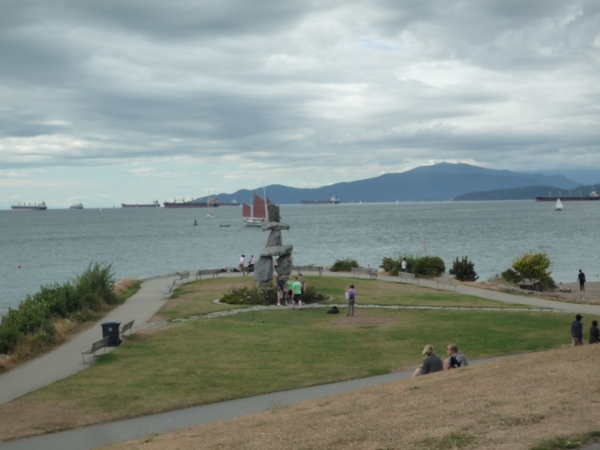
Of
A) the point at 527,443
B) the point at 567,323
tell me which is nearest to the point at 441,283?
the point at 567,323

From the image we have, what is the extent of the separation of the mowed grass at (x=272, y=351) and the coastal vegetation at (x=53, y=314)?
2.72 metres

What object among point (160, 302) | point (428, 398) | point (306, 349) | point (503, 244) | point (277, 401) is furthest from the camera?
point (503, 244)

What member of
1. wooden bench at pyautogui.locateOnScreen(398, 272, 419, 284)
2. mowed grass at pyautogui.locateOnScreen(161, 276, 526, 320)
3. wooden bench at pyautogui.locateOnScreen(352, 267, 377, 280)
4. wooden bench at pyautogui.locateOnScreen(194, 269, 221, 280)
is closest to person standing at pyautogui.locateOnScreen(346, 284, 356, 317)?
mowed grass at pyautogui.locateOnScreen(161, 276, 526, 320)

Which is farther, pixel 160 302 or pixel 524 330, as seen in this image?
pixel 160 302

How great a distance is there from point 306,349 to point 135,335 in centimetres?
584

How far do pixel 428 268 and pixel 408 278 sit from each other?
2313mm

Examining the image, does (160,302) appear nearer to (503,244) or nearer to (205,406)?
(205,406)

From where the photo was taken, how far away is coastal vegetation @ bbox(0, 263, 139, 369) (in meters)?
18.1

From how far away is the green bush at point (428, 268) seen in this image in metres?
38.3

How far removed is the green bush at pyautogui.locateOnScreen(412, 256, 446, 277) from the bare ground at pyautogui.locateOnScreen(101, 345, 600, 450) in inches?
1028

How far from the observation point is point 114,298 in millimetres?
27922

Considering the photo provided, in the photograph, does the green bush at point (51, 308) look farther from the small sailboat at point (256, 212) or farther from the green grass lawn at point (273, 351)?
the small sailboat at point (256, 212)

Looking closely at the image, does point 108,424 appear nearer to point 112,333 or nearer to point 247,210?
point 112,333

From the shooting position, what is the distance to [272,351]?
1730cm
